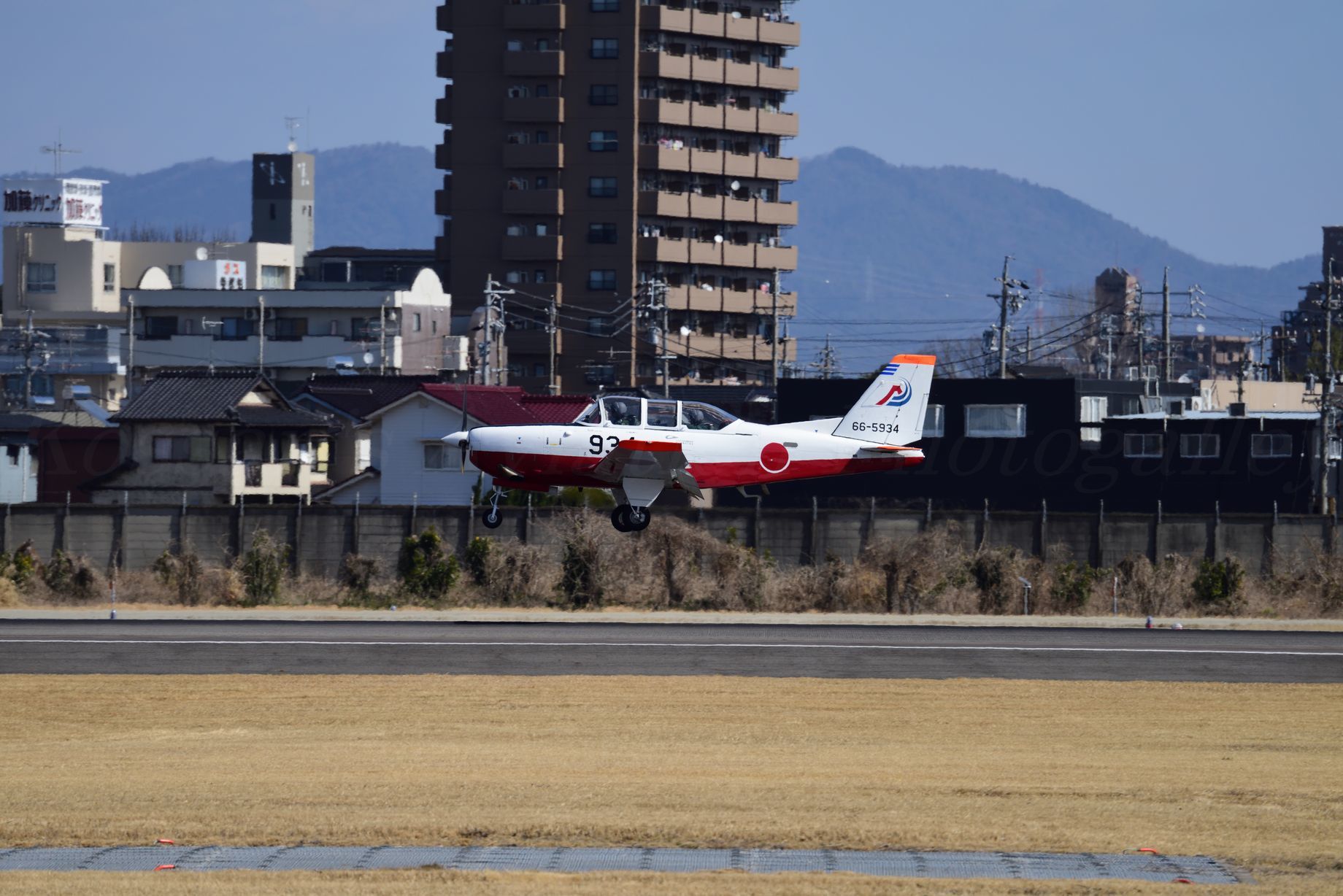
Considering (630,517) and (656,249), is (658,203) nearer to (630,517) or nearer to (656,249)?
(656,249)

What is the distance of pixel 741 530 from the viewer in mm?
66438

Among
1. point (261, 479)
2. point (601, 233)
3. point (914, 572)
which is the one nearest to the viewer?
point (914, 572)

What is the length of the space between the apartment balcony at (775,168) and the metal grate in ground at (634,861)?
368ft

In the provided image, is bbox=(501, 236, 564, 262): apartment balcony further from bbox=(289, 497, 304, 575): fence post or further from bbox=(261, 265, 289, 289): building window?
bbox=(289, 497, 304, 575): fence post

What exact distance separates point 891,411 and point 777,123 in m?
105

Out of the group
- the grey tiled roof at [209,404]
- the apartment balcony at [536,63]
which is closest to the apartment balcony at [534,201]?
the apartment balcony at [536,63]

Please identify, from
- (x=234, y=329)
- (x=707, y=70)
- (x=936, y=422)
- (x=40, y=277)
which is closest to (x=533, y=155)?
(x=707, y=70)

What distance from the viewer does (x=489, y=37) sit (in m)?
126

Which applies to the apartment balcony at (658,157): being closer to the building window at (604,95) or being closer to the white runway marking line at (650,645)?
the building window at (604,95)

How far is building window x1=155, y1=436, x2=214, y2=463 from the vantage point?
7775 centimetres

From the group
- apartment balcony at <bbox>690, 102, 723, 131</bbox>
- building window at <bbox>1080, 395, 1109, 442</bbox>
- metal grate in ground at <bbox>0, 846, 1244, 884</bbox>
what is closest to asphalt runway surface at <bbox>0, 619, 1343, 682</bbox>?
metal grate in ground at <bbox>0, 846, 1244, 884</bbox>

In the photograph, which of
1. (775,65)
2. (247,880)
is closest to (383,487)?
(247,880)

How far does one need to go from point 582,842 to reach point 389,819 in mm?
3548

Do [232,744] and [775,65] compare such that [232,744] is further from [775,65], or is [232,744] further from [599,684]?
[775,65]
